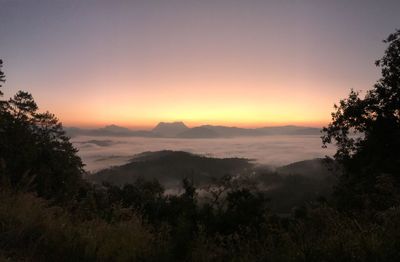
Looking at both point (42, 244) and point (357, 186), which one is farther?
point (357, 186)

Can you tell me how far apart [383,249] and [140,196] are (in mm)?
46209

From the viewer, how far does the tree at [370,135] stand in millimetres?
17062

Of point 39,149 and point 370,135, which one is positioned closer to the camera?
point 370,135

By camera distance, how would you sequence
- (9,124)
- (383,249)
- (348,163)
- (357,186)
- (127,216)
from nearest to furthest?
(383,249) → (127,216) → (357,186) → (348,163) → (9,124)

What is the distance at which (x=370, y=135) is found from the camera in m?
18.2

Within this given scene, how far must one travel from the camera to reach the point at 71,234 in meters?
5.23

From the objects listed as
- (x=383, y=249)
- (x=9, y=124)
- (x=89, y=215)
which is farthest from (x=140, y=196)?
(x=383, y=249)

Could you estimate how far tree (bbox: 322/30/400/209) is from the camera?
56.0 feet

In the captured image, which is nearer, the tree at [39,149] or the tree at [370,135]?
the tree at [370,135]

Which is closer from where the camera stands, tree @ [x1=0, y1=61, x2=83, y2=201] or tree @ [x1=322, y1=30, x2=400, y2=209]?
tree @ [x1=322, y1=30, x2=400, y2=209]

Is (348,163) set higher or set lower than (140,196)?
higher

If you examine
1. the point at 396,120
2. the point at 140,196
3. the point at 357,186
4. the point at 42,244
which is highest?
the point at 396,120

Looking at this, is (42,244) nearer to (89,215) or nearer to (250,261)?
(89,215)

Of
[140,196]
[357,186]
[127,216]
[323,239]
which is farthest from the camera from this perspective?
[140,196]
